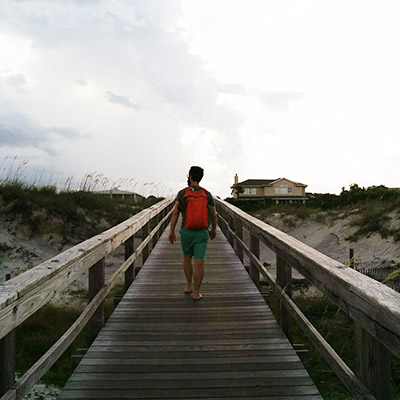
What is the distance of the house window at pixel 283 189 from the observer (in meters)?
57.2

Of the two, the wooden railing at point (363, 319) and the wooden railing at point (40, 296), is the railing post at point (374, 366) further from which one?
the wooden railing at point (40, 296)

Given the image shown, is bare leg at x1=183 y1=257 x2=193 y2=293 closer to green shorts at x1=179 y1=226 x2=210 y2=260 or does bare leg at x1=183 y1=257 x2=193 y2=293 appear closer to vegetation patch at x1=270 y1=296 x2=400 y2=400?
green shorts at x1=179 y1=226 x2=210 y2=260

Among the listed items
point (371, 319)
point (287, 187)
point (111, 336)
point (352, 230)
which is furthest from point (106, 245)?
→ point (287, 187)

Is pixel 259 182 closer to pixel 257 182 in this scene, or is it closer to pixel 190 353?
pixel 257 182

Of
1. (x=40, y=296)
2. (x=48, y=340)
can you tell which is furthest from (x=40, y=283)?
(x=48, y=340)

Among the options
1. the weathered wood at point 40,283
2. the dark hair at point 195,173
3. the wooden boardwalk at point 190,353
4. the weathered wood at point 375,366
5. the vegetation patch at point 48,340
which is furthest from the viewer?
the vegetation patch at point 48,340

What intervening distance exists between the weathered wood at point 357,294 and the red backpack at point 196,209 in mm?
1633

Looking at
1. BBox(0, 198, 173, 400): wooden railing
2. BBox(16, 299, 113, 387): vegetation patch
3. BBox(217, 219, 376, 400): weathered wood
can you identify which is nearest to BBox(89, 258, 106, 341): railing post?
BBox(0, 198, 173, 400): wooden railing

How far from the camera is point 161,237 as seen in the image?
11117 mm

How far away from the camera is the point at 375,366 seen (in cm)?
201

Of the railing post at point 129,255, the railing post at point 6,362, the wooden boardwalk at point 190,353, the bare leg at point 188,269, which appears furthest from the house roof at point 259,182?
the railing post at point 6,362

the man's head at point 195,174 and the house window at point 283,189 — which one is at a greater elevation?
the house window at point 283,189

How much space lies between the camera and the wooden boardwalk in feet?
9.14

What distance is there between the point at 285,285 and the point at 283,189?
5494 cm
